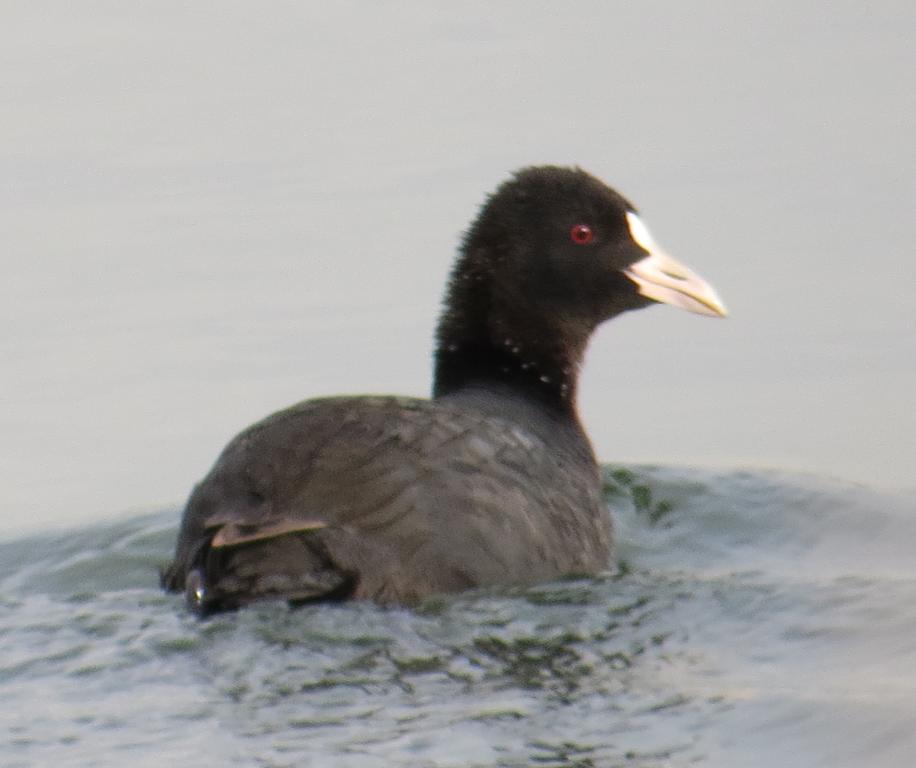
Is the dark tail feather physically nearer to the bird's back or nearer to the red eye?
the bird's back

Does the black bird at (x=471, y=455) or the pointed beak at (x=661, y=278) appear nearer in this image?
the black bird at (x=471, y=455)

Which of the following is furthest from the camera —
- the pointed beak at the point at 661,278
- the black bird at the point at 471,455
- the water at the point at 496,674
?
the pointed beak at the point at 661,278

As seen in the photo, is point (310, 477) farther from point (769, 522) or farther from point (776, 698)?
point (769, 522)

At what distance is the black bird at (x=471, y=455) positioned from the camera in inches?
320

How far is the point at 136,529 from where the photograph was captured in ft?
33.7

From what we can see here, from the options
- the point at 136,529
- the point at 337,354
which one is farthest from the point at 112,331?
the point at 136,529

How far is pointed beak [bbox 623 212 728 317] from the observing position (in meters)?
10.2

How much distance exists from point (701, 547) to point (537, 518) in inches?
57.0

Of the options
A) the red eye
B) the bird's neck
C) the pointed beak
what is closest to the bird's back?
the bird's neck

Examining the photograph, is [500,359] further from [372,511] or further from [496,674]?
[496,674]

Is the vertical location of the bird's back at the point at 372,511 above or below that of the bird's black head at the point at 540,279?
below

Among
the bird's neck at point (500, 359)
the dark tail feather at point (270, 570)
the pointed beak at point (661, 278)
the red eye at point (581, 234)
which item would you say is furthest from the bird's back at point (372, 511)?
the pointed beak at point (661, 278)

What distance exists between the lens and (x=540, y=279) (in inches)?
396

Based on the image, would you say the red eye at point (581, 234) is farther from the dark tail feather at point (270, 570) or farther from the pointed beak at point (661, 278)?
the dark tail feather at point (270, 570)
